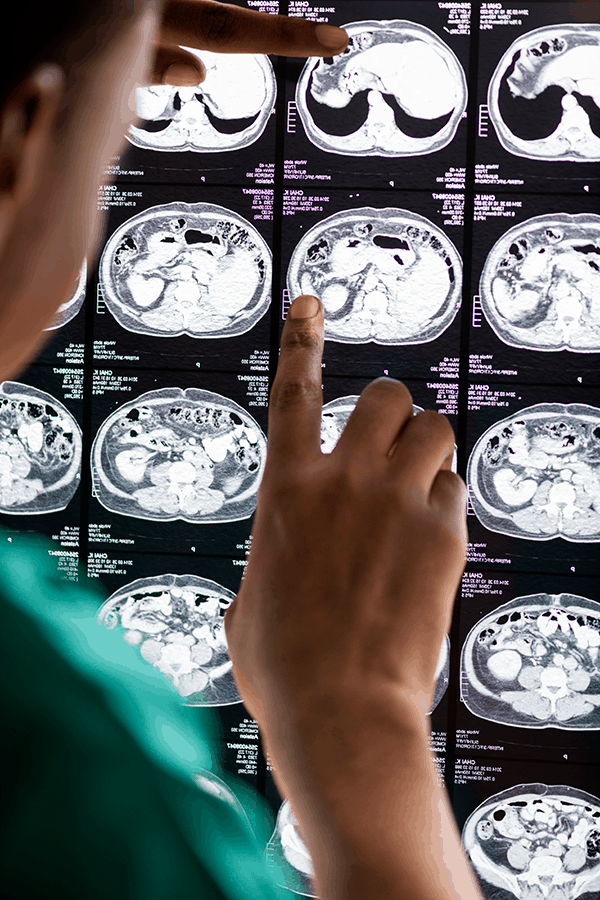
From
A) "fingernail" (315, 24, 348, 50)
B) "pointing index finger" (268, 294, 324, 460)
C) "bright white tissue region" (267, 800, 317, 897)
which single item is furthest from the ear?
"bright white tissue region" (267, 800, 317, 897)

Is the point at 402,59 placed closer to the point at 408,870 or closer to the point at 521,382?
the point at 521,382

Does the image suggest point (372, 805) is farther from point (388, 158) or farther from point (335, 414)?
point (388, 158)

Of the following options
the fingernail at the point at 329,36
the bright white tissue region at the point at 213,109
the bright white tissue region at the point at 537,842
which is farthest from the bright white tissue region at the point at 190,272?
the bright white tissue region at the point at 537,842

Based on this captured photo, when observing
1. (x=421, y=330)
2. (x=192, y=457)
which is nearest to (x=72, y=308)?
(x=192, y=457)

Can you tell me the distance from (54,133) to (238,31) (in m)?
0.35

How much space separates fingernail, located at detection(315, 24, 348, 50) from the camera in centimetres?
60

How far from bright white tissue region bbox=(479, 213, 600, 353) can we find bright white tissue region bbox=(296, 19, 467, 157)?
0.21 meters

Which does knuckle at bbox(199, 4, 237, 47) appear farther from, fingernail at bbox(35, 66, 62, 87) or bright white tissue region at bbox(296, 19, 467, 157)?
bright white tissue region at bbox(296, 19, 467, 157)

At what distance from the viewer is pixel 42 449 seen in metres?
1.15

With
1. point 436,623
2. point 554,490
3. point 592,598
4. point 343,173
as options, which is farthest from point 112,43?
point 592,598

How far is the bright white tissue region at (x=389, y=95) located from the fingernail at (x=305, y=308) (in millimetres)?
784

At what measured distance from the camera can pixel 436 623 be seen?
0.35 metres

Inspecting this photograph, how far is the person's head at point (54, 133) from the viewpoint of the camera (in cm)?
28

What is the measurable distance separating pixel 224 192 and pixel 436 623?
946 millimetres
